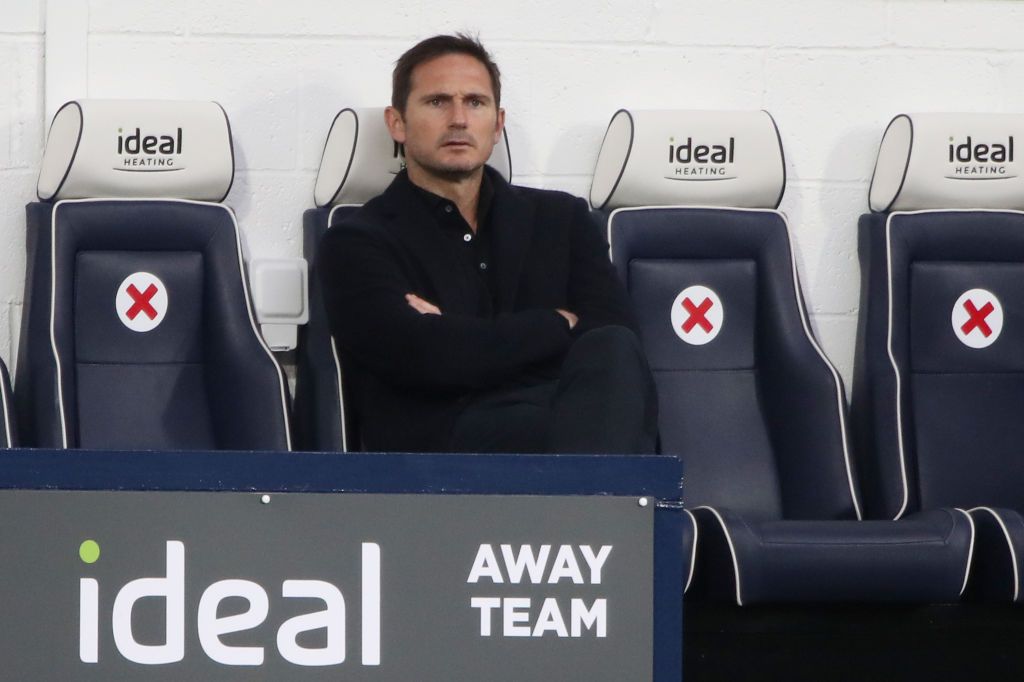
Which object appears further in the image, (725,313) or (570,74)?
(570,74)

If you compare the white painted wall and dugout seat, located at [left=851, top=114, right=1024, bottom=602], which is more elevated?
the white painted wall

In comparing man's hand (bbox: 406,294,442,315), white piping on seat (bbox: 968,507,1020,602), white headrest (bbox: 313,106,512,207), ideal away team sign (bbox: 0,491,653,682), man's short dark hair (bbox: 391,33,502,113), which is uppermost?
man's short dark hair (bbox: 391,33,502,113)

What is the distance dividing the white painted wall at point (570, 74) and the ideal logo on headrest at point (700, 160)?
0.78 ft

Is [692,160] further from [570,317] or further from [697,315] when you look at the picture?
[570,317]

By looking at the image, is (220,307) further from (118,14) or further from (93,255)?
(118,14)

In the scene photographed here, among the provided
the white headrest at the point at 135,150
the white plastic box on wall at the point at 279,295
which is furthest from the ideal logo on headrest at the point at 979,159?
the white headrest at the point at 135,150

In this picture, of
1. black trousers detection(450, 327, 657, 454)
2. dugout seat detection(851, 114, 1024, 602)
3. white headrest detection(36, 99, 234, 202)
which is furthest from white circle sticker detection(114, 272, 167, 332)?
dugout seat detection(851, 114, 1024, 602)

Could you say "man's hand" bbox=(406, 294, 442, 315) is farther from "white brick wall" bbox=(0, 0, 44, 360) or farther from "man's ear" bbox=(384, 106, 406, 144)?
"white brick wall" bbox=(0, 0, 44, 360)

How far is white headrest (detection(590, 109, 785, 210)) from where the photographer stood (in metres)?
2.47

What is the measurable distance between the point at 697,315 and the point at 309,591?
→ 1511 millimetres

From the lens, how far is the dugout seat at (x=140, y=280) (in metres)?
2.35

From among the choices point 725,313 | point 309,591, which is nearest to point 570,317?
point 725,313

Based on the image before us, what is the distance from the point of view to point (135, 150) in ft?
7.79

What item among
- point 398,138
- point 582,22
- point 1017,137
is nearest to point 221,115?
point 398,138
